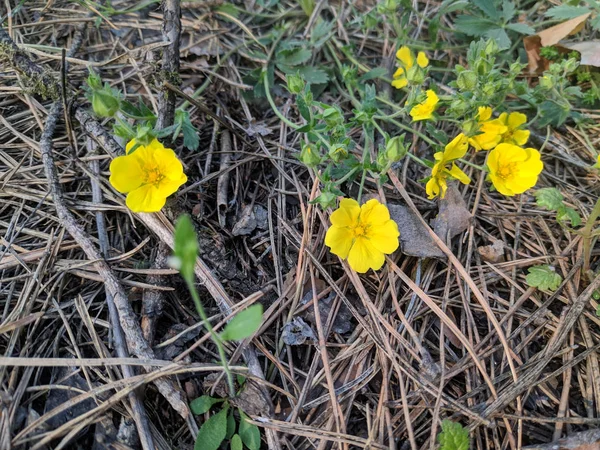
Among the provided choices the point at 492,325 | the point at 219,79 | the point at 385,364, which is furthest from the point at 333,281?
the point at 219,79

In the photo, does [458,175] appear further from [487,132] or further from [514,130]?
[514,130]

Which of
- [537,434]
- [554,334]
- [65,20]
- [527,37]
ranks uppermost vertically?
[527,37]

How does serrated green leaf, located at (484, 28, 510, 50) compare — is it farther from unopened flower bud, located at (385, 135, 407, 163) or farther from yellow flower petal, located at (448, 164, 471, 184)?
unopened flower bud, located at (385, 135, 407, 163)

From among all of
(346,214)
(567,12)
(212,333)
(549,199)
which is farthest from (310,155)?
(567,12)

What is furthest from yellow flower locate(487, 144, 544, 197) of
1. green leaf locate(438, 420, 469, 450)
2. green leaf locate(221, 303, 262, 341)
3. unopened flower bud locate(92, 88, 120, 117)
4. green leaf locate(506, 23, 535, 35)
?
unopened flower bud locate(92, 88, 120, 117)

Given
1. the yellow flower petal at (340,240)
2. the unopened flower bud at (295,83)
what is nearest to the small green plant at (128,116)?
the unopened flower bud at (295,83)

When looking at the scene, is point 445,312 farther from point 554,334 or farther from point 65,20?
point 65,20
